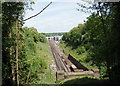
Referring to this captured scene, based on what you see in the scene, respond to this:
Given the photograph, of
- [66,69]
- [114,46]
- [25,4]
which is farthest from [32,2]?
[66,69]

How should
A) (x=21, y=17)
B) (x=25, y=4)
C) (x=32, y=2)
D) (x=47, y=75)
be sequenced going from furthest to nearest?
(x=47, y=75)
(x=21, y=17)
(x=25, y=4)
(x=32, y=2)

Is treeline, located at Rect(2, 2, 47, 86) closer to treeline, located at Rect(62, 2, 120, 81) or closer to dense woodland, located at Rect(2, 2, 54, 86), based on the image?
dense woodland, located at Rect(2, 2, 54, 86)

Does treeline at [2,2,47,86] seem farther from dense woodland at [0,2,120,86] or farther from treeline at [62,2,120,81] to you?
treeline at [62,2,120,81]

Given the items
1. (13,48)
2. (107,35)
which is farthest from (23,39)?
(107,35)

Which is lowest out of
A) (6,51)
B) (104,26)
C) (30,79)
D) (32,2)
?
(30,79)

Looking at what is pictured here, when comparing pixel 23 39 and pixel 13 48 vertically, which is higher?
pixel 23 39

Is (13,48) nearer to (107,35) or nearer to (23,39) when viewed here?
(23,39)

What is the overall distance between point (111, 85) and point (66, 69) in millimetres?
10998

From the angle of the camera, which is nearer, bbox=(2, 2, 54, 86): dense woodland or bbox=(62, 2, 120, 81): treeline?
bbox=(2, 2, 54, 86): dense woodland

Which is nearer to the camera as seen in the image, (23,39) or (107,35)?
(107,35)

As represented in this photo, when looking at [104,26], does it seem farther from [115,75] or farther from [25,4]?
[25,4]

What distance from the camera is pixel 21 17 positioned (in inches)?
299

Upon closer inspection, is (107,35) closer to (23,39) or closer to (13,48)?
(23,39)

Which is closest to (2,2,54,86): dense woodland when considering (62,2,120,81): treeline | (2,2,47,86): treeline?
(2,2,47,86): treeline
